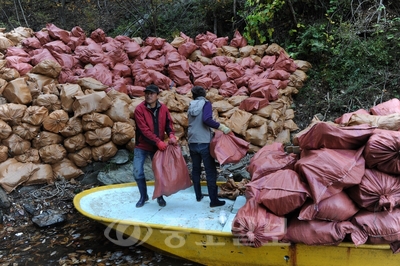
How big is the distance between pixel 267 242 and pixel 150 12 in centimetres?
838

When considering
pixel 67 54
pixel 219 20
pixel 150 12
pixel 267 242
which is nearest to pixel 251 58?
pixel 219 20

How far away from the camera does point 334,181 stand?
2.69 m

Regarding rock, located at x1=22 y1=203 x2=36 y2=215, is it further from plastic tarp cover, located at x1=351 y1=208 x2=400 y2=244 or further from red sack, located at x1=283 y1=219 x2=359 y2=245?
plastic tarp cover, located at x1=351 y1=208 x2=400 y2=244

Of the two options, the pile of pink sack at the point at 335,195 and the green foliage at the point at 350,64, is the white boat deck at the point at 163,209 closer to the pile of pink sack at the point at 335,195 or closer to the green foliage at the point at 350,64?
the pile of pink sack at the point at 335,195

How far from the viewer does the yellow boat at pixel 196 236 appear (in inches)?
112

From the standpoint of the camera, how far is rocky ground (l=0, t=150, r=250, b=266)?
144 inches

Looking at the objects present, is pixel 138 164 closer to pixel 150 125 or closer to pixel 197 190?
pixel 150 125

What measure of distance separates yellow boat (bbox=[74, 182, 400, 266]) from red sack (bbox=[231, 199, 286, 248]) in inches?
7.1

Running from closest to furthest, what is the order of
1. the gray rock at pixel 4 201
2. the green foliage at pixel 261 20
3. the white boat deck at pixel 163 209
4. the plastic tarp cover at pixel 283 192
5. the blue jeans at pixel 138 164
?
the plastic tarp cover at pixel 283 192 < the white boat deck at pixel 163 209 < the blue jeans at pixel 138 164 < the gray rock at pixel 4 201 < the green foliage at pixel 261 20

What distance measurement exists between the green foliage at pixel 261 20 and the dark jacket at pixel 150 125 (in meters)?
4.36

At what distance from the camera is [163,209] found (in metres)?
3.93

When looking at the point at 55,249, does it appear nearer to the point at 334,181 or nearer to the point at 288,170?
the point at 288,170

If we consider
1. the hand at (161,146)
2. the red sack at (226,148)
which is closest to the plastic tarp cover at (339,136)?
the red sack at (226,148)

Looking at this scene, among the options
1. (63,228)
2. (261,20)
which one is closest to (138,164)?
(63,228)
